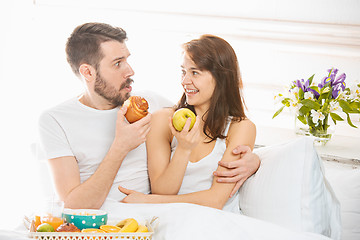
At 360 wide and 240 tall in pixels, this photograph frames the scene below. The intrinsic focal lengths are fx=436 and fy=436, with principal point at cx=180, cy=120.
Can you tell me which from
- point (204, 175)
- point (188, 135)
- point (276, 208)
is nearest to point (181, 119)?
point (188, 135)

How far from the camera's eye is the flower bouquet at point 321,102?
2230 millimetres

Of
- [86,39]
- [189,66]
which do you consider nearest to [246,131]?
[189,66]

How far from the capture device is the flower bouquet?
2.23 meters

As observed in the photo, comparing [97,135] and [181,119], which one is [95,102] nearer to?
[97,135]

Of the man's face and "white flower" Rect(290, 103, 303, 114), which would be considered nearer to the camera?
the man's face

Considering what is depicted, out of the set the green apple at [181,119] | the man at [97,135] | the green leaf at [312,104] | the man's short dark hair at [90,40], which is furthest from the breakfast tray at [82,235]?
the green leaf at [312,104]

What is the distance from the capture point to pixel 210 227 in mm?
1496

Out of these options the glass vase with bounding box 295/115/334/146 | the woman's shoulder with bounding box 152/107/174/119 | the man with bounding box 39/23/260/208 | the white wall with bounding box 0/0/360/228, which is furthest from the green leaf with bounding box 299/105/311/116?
the woman's shoulder with bounding box 152/107/174/119

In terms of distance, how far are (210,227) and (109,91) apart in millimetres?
842

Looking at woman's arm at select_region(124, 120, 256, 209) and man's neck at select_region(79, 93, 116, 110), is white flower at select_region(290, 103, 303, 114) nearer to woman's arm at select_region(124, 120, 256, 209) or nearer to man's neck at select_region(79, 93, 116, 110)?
woman's arm at select_region(124, 120, 256, 209)

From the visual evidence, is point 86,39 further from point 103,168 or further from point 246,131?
point 246,131

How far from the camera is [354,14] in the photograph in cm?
244

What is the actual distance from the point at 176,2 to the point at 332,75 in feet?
3.69

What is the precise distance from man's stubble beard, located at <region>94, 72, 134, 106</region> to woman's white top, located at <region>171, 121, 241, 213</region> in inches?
17.4
